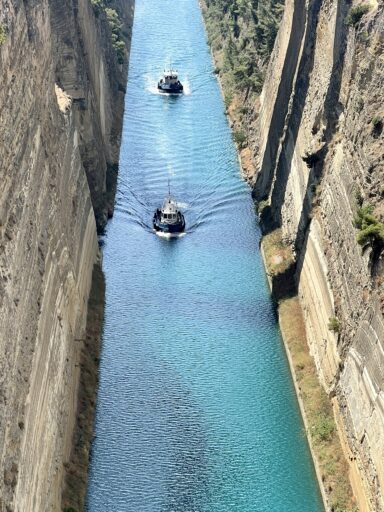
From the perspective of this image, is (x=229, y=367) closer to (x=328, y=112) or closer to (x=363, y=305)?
(x=363, y=305)

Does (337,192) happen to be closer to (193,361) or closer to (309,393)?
(309,393)

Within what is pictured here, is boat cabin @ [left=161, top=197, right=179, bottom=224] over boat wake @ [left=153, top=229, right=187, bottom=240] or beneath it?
over

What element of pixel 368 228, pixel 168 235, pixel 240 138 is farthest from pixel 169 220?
pixel 368 228

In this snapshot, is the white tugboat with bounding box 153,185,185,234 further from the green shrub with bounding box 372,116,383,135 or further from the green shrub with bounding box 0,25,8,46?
the green shrub with bounding box 0,25,8,46

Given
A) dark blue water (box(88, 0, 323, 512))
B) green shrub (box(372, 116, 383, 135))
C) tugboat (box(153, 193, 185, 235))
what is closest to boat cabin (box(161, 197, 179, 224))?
tugboat (box(153, 193, 185, 235))

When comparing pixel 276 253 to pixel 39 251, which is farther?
pixel 276 253

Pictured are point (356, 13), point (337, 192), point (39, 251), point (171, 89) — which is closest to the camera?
point (39, 251)
